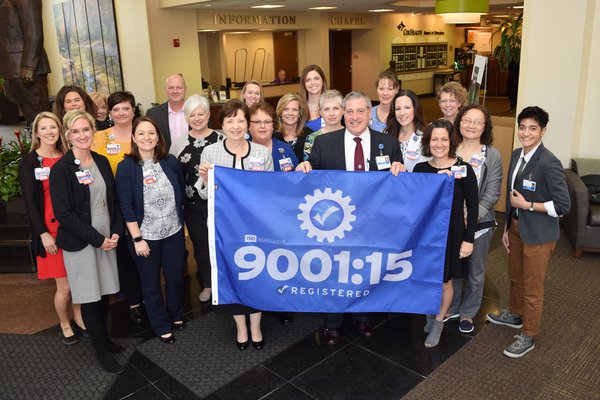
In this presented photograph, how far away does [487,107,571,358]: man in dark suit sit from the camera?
9.45ft

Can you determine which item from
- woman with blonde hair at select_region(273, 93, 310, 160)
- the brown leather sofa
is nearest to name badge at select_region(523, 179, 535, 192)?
woman with blonde hair at select_region(273, 93, 310, 160)

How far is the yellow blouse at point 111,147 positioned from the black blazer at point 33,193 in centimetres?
52

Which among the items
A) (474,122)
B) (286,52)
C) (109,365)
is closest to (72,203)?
(109,365)

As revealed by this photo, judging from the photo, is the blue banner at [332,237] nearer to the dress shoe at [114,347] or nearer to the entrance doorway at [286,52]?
the dress shoe at [114,347]

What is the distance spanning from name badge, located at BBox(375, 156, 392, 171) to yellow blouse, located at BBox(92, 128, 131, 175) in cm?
175

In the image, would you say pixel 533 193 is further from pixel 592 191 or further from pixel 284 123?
pixel 592 191

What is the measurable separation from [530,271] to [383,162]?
1.10 metres

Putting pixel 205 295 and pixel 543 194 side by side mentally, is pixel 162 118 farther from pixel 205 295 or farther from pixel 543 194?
pixel 543 194

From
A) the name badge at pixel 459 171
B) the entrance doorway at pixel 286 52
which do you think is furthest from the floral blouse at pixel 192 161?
the entrance doorway at pixel 286 52

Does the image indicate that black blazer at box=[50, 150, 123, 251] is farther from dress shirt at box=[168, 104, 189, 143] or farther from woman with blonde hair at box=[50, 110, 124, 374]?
dress shirt at box=[168, 104, 189, 143]

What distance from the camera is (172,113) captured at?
171 inches

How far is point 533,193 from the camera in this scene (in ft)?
9.70

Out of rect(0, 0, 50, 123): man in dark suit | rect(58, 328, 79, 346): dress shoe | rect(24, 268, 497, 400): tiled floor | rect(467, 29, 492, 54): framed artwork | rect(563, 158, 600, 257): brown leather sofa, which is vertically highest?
rect(467, 29, 492, 54): framed artwork

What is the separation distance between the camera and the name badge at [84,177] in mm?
2870
